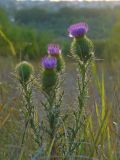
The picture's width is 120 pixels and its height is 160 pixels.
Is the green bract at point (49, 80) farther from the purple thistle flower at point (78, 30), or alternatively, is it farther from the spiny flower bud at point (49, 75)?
the purple thistle flower at point (78, 30)

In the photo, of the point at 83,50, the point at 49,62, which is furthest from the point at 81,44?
the point at 49,62

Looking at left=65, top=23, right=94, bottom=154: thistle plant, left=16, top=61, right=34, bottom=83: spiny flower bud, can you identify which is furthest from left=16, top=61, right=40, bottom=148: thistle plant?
left=65, top=23, right=94, bottom=154: thistle plant

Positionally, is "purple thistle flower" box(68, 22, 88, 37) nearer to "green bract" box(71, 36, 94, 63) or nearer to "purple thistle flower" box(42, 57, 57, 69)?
"green bract" box(71, 36, 94, 63)

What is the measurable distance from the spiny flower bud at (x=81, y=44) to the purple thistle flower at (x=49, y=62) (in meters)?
0.09

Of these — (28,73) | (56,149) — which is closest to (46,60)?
(28,73)

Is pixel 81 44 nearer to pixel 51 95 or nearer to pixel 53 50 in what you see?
pixel 53 50

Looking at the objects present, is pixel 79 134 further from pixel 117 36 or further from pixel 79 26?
pixel 117 36

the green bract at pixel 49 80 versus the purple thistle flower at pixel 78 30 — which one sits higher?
the purple thistle flower at pixel 78 30

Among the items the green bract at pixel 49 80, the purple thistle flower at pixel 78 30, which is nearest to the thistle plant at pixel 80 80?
the purple thistle flower at pixel 78 30

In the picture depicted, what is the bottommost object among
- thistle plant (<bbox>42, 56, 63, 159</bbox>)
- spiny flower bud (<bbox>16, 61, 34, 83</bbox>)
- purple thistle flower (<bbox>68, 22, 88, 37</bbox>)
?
thistle plant (<bbox>42, 56, 63, 159</bbox>)

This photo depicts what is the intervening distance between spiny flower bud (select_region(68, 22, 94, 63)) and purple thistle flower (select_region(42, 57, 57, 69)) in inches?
3.7

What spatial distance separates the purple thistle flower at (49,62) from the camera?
1.43 m

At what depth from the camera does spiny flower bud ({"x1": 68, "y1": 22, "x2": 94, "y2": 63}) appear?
1.48 meters

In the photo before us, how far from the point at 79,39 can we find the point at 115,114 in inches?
22.8
